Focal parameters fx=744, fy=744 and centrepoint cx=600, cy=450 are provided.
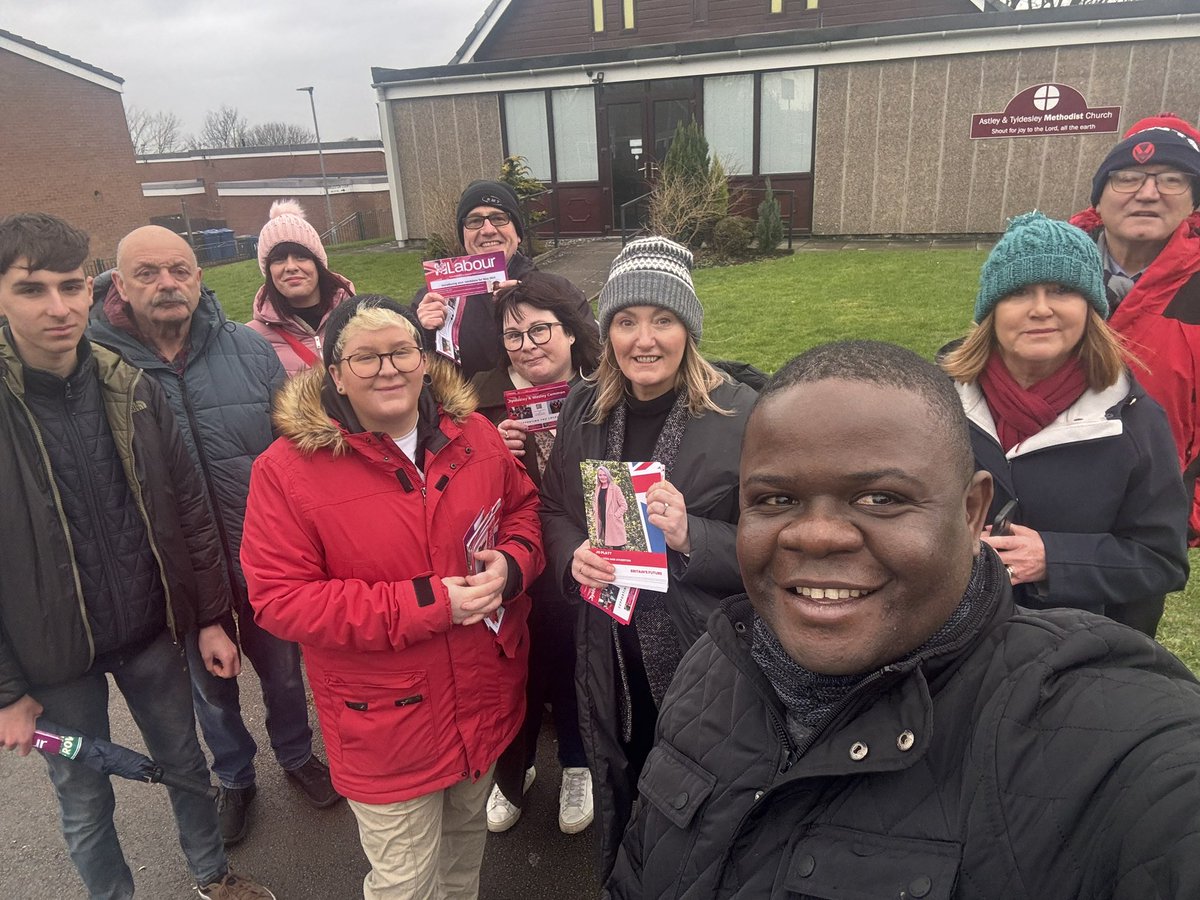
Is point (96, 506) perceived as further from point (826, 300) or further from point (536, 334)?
point (826, 300)

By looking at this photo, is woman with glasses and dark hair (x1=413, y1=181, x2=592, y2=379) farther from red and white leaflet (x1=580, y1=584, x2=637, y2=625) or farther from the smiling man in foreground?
the smiling man in foreground

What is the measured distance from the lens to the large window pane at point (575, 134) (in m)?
18.5

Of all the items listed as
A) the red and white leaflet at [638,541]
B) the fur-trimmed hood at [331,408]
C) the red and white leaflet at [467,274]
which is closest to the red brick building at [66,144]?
the red and white leaflet at [467,274]

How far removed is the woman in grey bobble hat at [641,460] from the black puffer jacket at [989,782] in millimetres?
1163

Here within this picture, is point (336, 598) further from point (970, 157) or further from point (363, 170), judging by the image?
point (363, 170)

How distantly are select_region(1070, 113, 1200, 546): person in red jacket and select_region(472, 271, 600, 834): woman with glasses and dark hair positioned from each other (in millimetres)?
2183

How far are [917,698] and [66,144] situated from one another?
3365cm

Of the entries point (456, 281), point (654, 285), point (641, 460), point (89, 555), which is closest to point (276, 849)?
point (89, 555)

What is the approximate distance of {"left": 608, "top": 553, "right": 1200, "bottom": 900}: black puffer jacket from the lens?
0.96 m

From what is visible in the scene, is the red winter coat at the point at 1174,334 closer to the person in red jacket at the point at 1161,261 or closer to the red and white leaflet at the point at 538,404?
the person in red jacket at the point at 1161,261

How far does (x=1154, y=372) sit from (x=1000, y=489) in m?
1.16

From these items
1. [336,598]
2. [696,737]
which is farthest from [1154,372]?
[336,598]

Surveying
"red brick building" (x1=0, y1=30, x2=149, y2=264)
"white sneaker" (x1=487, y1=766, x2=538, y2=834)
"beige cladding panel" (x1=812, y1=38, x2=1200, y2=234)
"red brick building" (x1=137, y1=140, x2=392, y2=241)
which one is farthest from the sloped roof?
"white sneaker" (x1=487, y1=766, x2=538, y2=834)

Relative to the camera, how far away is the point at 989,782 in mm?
1037
